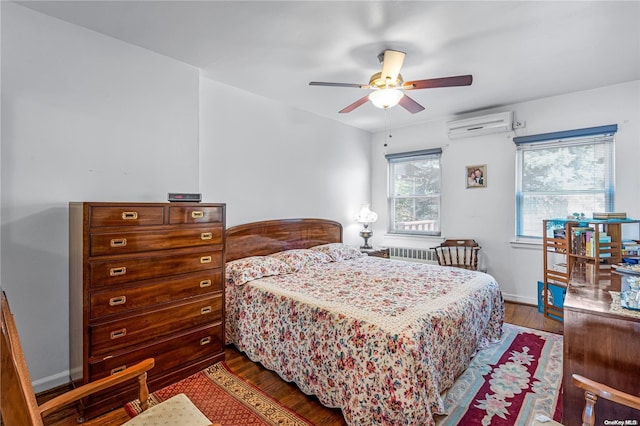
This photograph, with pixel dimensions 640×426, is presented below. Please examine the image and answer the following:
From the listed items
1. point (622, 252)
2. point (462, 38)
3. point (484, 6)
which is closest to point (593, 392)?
point (622, 252)

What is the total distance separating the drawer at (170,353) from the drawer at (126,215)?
873 mm

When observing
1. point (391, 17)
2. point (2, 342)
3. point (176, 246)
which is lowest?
point (2, 342)

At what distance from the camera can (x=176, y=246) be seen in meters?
2.33

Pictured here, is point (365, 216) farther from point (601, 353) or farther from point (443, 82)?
point (601, 353)

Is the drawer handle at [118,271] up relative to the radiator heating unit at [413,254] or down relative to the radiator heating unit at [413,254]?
up

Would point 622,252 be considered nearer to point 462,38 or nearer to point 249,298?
point 462,38

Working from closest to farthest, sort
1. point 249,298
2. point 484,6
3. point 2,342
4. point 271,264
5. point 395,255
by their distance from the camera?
point 2,342
point 484,6
point 249,298
point 271,264
point 395,255

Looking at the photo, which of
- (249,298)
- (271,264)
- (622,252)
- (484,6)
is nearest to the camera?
(484,6)

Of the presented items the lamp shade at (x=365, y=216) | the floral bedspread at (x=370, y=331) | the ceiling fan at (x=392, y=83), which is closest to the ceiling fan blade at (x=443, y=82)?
the ceiling fan at (x=392, y=83)

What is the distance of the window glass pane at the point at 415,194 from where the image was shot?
4914 mm

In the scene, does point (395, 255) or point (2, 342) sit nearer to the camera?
point (2, 342)

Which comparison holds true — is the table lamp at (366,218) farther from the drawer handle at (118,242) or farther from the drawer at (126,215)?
the drawer handle at (118,242)

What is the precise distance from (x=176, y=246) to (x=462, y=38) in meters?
2.80

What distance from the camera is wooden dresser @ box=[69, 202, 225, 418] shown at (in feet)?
6.41
